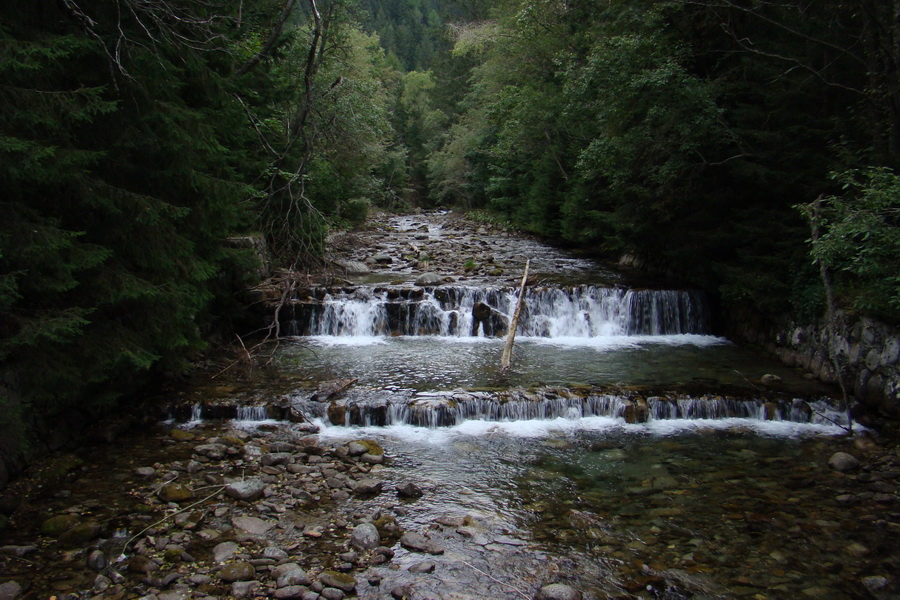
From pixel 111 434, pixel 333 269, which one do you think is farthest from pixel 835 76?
pixel 111 434

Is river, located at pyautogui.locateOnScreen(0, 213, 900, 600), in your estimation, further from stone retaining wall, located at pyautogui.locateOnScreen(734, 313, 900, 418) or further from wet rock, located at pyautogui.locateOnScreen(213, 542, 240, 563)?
stone retaining wall, located at pyautogui.locateOnScreen(734, 313, 900, 418)

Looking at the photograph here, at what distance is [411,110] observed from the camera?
52.0 meters

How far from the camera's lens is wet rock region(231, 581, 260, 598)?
3896 millimetres

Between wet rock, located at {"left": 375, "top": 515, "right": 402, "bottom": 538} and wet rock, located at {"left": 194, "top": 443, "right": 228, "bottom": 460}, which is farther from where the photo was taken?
wet rock, located at {"left": 194, "top": 443, "right": 228, "bottom": 460}

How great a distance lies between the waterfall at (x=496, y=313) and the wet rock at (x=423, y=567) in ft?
26.6

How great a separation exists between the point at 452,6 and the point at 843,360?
46418 mm

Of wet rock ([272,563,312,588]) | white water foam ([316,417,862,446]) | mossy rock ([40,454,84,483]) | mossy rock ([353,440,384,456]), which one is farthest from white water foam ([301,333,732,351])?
wet rock ([272,563,312,588])

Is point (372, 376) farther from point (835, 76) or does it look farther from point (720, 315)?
point (835, 76)

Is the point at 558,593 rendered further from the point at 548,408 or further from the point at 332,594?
the point at 548,408

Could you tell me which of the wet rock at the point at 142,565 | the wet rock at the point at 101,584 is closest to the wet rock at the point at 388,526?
the wet rock at the point at 142,565

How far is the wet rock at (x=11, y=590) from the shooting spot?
369 centimetres

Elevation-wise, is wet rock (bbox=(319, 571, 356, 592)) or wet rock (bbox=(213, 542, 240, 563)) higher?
wet rock (bbox=(213, 542, 240, 563))

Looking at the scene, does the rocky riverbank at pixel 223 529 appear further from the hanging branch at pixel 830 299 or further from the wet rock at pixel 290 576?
the hanging branch at pixel 830 299

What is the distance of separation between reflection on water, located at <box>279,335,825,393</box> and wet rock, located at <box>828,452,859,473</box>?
2.30 meters
